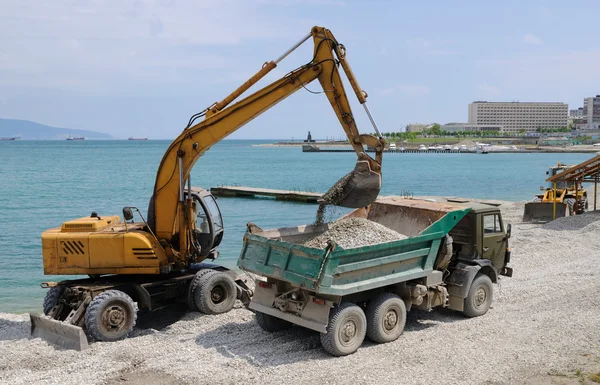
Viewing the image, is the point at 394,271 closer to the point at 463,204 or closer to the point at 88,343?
the point at 463,204

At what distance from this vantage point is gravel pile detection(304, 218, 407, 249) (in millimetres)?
10164

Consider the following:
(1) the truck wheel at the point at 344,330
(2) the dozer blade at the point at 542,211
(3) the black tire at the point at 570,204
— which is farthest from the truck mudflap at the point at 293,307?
(3) the black tire at the point at 570,204

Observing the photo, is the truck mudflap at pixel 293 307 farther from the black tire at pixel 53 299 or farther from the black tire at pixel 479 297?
the black tire at pixel 53 299

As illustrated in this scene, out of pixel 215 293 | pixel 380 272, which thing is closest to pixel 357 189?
pixel 380 272

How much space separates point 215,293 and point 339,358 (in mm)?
3619

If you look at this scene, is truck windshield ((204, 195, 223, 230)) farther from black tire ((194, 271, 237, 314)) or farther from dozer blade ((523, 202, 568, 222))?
dozer blade ((523, 202, 568, 222))

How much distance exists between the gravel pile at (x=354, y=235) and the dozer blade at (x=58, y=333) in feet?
13.1

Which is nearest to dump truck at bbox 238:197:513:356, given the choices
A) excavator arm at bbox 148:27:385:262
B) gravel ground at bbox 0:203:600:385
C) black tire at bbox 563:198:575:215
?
gravel ground at bbox 0:203:600:385

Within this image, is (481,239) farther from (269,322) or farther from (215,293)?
(215,293)

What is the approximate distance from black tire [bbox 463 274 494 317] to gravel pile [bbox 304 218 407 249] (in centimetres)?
176

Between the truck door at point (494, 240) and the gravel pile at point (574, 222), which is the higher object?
the truck door at point (494, 240)

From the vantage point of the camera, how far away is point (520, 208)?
1297 inches

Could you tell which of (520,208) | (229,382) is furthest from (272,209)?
(229,382)

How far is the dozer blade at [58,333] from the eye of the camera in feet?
31.8
